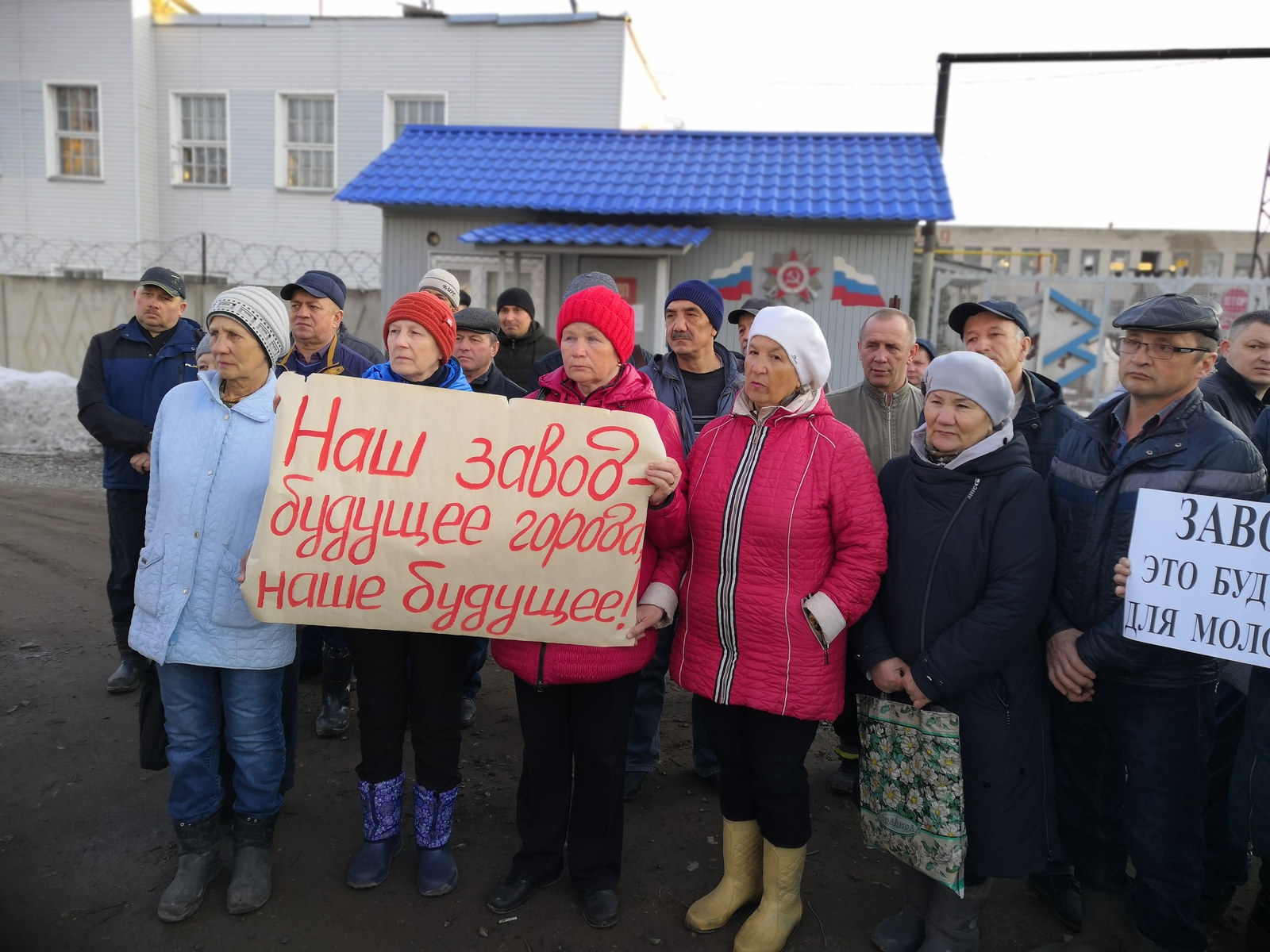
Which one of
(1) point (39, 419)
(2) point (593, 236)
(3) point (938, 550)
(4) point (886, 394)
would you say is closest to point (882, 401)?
(4) point (886, 394)

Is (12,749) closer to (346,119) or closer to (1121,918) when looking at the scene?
(1121,918)

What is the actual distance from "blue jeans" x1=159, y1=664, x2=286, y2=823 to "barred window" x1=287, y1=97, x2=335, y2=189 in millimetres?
19790

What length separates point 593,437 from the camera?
Result: 9.43ft

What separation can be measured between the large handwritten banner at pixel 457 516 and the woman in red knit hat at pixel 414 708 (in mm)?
233

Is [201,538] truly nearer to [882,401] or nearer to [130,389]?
[130,389]

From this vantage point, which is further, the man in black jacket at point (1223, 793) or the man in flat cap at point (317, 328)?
the man in flat cap at point (317, 328)

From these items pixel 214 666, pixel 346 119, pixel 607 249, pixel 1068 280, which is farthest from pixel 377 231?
pixel 214 666

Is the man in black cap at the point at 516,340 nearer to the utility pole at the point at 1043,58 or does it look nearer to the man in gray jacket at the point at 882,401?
the man in gray jacket at the point at 882,401

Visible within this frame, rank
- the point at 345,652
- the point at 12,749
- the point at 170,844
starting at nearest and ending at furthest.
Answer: the point at 170,844 < the point at 12,749 < the point at 345,652

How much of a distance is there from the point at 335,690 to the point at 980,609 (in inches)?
131

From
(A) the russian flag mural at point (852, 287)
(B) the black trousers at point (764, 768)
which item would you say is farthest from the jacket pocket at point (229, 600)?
(A) the russian flag mural at point (852, 287)

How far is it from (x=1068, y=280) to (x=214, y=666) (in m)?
13.0

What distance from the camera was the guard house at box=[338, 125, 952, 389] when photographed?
11.1 metres

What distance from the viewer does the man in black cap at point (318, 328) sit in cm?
436
